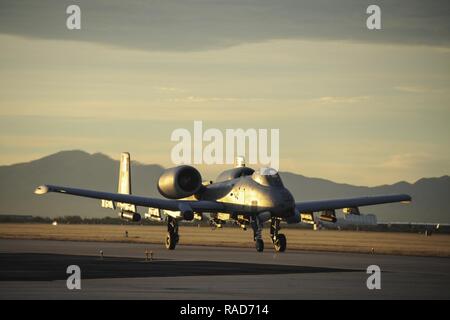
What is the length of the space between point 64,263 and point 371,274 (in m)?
12.8

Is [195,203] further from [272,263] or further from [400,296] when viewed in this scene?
[400,296]

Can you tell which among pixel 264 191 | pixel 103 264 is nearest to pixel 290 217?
pixel 264 191

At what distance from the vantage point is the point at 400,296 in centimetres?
2886

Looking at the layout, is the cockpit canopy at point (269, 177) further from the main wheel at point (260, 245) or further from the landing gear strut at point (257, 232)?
the main wheel at point (260, 245)

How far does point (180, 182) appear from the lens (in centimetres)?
5697

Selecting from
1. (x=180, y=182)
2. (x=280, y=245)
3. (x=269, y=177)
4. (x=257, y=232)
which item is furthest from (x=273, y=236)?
(x=180, y=182)

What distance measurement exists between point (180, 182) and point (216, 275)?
21.6 m

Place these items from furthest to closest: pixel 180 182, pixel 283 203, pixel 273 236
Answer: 1. pixel 180 182
2. pixel 273 236
3. pixel 283 203

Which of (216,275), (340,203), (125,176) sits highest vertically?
(125,176)

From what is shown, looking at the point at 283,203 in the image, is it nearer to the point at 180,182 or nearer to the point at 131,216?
the point at 180,182

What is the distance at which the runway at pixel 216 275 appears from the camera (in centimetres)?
2888

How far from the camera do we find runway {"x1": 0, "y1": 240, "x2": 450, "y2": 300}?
94.7ft

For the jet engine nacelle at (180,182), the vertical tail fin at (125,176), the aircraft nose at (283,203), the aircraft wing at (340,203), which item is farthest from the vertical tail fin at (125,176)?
the aircraft nose at (283,203)
